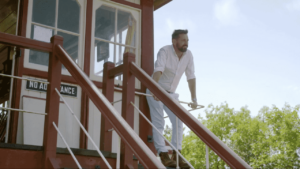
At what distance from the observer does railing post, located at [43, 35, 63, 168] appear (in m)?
2.77

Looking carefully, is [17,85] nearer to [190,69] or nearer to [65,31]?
[65,31]

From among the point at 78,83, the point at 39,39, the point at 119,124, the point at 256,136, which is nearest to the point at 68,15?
the point at 39,39

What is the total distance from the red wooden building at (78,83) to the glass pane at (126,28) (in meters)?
0.01

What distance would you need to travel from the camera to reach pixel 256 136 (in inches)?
896

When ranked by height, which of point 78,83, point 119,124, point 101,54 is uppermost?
point 101,54

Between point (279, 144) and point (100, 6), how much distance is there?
1811 centimetres

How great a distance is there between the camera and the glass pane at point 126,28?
5.37 metres

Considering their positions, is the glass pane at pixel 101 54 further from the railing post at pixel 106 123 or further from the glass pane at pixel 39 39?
the railing post at pixel 106 123

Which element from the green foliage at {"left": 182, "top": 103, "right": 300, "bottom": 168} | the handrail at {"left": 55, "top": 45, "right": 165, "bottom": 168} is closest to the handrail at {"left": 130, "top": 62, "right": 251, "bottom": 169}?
the handrail at {"left": 55, "top": 45, "right": 165, "bottom": 168}

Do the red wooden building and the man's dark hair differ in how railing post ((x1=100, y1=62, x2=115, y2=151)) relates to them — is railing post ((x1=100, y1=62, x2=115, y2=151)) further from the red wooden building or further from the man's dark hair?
the man's dark hair

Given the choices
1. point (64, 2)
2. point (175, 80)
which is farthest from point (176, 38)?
point (64, 2)

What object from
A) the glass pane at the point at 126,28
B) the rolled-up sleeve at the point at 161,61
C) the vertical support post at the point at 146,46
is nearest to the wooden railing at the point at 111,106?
the rolled-up sleeve at the point at 161,61

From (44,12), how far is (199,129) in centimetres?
301

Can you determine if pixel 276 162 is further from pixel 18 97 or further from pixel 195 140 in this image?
pixel 18 97
